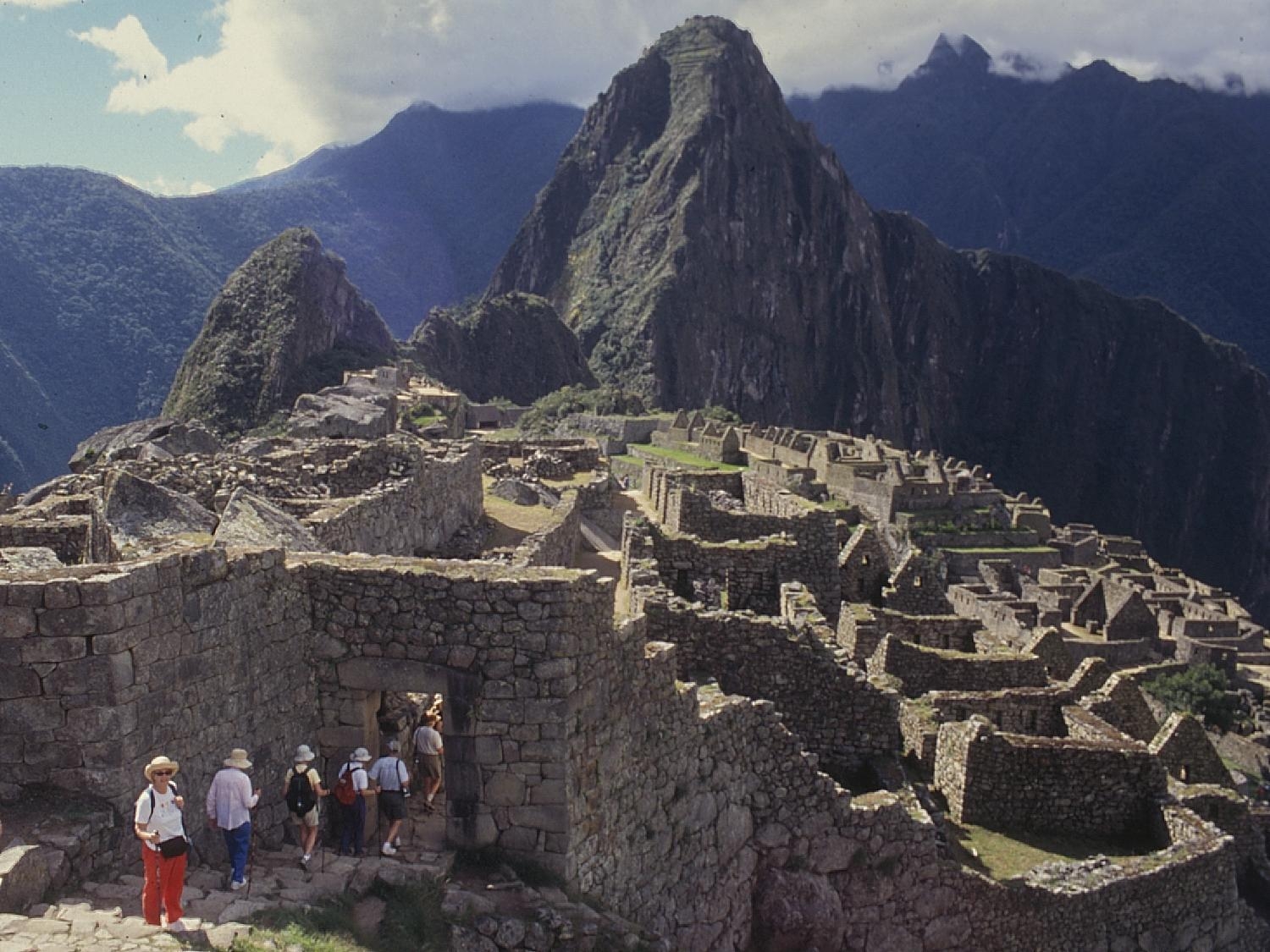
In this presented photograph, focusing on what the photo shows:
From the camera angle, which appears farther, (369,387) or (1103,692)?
(369,387)

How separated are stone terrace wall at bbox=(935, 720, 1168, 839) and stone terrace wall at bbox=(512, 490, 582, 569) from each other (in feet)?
15.6

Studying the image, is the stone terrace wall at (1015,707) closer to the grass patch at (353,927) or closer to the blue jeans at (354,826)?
the blue jeans at (354,826)

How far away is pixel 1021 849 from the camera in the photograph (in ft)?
35.5

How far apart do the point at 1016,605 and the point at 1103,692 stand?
2686 cm

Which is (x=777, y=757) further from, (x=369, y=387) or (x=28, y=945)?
(x=369, y=387)

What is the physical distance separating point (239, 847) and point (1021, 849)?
25.1 ft

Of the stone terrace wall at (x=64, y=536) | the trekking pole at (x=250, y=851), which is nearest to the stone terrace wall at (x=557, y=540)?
the stone terrace wall at (x=64, y=536)

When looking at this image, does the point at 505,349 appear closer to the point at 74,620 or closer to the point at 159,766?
the point at 74,620

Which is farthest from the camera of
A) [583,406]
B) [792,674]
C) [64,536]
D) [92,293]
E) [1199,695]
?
[583,406]

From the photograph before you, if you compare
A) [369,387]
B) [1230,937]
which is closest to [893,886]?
[1230,937]

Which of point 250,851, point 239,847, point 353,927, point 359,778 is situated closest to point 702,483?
point 359,778

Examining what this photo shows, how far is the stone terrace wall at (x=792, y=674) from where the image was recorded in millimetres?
10461

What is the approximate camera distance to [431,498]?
1661cm

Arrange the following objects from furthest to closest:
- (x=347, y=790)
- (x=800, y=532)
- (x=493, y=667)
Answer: (x=800, y=532), (x=347, y=790), (x=493, y=667)
